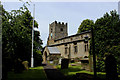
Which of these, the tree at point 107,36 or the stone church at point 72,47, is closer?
the tree at point 107,36

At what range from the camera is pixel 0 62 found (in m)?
9.94

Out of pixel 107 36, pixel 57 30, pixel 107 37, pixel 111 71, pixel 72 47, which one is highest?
pixel 57 30

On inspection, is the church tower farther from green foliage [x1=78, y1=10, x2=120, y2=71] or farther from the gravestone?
the gravestone

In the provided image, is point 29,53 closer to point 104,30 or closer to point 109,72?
point 104,30

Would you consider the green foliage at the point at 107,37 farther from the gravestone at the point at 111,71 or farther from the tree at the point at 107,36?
the gravestone at the point at 111,71

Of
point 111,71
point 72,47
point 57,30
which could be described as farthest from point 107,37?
point 57,30

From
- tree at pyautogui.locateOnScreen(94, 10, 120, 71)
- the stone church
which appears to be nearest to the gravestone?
tree at pyautogui.locateOnScreen(94, 10, 120, 71)

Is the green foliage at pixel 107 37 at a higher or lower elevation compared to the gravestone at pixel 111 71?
higher

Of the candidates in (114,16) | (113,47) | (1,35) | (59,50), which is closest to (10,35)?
(1,35)

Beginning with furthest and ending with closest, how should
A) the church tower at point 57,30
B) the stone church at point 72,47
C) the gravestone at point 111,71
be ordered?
the church tower at point 57,30 < the stone church at point 72,47 < the gravestone at point 111,71

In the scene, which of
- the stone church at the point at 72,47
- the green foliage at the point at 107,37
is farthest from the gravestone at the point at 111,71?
the stone church at the point at 72,47

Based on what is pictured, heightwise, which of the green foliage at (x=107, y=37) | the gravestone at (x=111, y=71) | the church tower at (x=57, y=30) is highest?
the church tower at (x=57, y=30)

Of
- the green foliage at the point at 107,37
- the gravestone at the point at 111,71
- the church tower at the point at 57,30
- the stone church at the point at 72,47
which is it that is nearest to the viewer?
the gravestone at the point at 111,71

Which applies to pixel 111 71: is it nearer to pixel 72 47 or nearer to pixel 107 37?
pixel 107 37
